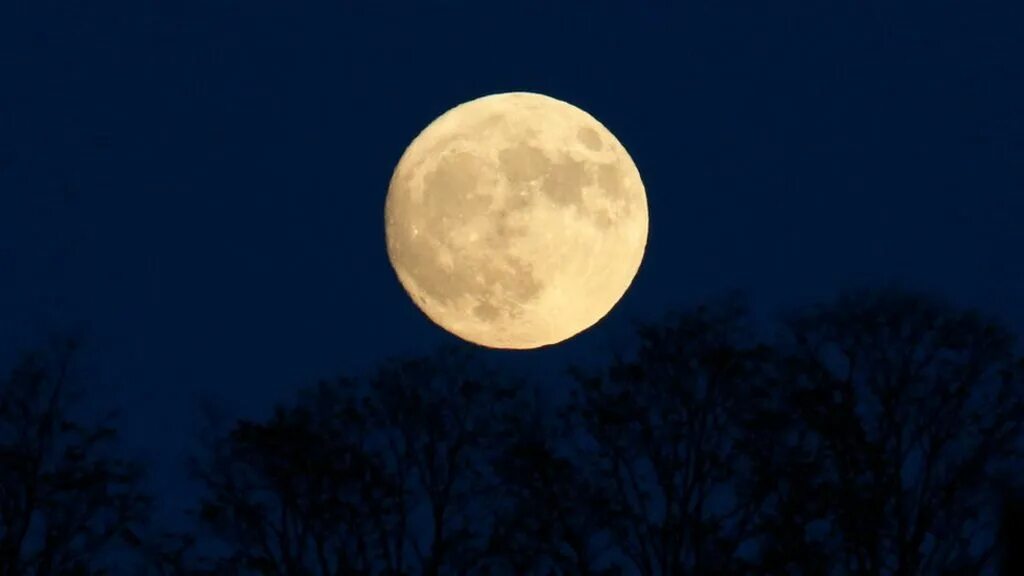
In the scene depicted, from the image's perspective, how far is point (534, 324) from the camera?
18.1 m

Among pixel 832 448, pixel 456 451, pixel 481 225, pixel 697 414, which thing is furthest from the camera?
pixel 456 451

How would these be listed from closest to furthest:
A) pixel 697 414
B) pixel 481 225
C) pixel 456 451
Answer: pixel 481 225 → pixel 697 414 → pixel 456 451

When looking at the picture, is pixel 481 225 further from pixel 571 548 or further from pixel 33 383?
pixel 33 383

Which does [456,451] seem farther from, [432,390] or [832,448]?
[832,448]

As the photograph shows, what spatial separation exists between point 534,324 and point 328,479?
1170 centimetres

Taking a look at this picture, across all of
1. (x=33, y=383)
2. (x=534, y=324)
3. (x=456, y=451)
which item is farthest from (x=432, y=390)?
(x=534, y=324)

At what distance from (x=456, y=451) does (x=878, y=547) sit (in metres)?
8.32

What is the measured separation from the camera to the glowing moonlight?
17375mm

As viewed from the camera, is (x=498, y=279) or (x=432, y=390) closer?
(x=498, y=279)

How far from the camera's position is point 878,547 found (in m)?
26.1

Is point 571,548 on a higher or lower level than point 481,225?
higher

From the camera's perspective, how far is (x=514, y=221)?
1731 cm

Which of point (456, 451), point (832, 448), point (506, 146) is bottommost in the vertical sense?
point (506, 146)

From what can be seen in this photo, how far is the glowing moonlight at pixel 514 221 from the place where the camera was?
17.4 meters
